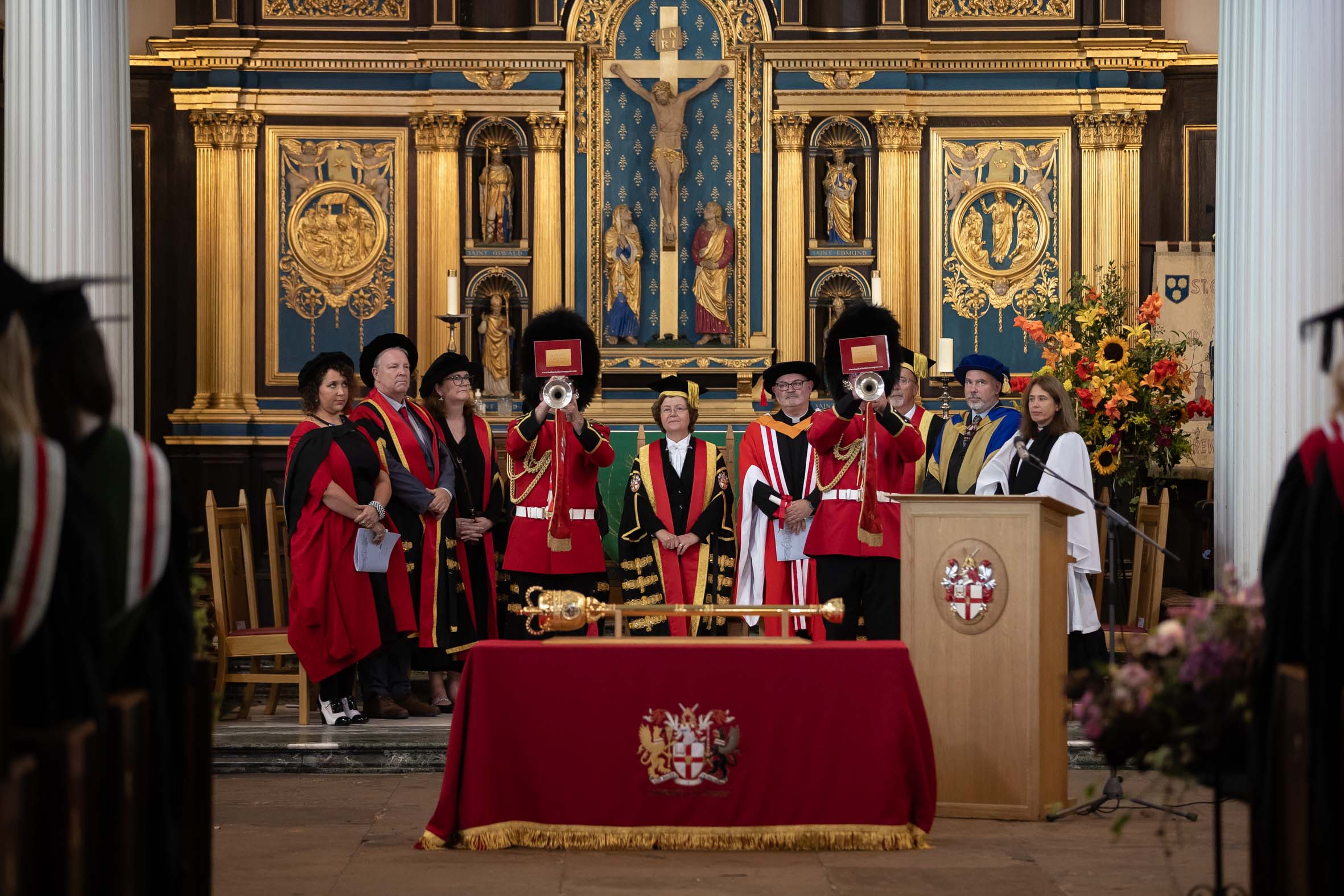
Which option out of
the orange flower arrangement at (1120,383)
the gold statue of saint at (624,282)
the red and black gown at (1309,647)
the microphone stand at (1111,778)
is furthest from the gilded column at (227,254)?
the red and black gown at (1309,647)

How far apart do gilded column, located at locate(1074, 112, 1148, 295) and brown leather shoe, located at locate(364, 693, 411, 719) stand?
6.32 m

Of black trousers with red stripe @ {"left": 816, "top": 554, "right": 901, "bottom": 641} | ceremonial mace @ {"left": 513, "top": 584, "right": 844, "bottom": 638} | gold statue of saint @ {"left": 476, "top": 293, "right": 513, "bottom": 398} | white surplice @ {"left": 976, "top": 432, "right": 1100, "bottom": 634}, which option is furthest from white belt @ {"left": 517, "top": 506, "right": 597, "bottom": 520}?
gold statue of saint @ {"left": 476, "top": 293, "right": 513, "bottom": 398}

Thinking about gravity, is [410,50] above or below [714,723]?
above

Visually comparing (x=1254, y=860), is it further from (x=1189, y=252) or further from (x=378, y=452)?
(x=1189, y=252)

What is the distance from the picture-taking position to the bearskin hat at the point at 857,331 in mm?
7691

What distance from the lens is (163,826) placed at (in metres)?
3.13

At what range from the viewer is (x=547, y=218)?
444 inches

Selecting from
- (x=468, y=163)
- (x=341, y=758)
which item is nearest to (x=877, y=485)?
(x=341, y=758)

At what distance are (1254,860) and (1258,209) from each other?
11.8ft

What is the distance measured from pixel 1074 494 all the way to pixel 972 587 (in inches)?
49.5

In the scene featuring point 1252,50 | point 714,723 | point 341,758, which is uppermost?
point 1252,50

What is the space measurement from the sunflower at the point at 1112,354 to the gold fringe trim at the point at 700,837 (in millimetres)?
3838

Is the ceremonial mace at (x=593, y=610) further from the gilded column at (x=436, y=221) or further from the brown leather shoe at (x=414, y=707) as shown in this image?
the gilded column at (x=436, y=221)

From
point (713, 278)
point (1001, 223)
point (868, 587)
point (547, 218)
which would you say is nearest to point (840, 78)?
point (1001, 223)
